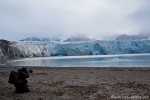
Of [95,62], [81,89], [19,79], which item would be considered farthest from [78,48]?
[19,79]

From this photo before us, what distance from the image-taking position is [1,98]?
21.6 feet

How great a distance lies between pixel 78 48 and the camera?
90000mm

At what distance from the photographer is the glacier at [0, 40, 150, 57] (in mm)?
84375

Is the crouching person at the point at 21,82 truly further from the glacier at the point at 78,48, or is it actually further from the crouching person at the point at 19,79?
the glacier at the point at 78,48

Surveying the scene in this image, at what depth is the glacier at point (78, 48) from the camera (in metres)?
84.4

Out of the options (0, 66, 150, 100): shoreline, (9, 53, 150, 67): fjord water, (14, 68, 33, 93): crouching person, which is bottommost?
(9, 53, 150, 67): fjord water

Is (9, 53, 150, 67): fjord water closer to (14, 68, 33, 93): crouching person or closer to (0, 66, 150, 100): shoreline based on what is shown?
(0, 66, 150, 100): shoreline

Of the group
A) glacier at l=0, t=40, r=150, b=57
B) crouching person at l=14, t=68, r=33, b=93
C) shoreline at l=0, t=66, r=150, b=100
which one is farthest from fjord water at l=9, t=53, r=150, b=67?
glacier at l=0, t=40, r=150, b=57

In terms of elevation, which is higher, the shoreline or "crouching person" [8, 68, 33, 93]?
"crouching person" [8, 68, 33, 93]

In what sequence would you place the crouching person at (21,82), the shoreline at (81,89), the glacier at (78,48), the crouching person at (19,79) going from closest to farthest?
the shoreline at (81,89) → the crouching person at (19,79) → the crouching person at (21,82) → the glacier at (78,48)

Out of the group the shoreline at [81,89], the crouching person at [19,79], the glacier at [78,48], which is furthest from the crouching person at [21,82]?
the glacier at [78,48]

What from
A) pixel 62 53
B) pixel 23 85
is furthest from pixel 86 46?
pixel 23 85

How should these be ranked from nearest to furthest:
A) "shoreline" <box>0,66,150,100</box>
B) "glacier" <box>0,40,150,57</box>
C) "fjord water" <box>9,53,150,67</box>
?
1. "shoreline" <box>0,66,150,100</box>
2. "fjord water" <box>9,53,150,67</box>
3. "glacier" <box>0,40,150,57</box>

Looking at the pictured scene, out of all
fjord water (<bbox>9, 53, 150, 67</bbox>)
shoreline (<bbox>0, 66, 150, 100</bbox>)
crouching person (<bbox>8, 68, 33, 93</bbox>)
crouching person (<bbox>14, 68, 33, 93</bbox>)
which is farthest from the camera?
fjord water (<bbox>9, 53, 150, 67</bbox>)
